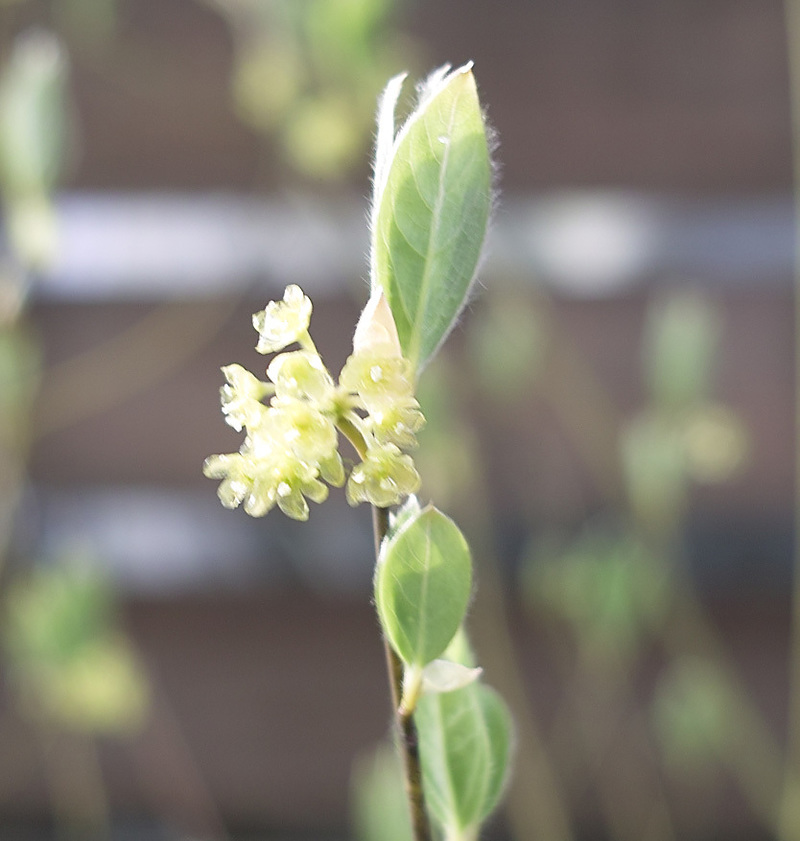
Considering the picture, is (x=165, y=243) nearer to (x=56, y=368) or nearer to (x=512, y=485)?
(x=56, y=368)

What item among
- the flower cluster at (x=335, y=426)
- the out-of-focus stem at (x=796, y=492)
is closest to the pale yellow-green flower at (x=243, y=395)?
the flower cluster at (x=335, y=426)

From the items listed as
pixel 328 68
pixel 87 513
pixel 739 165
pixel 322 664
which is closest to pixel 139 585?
pixel 87 513

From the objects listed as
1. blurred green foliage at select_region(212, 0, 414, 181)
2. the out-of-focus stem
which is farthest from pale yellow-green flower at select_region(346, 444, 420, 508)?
the out-of-focus stem

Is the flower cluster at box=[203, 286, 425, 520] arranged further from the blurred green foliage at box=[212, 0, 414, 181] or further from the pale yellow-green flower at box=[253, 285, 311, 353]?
the blurred green foliage at box=[212, 0, 414, 181]

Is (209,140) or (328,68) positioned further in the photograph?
(209,140)

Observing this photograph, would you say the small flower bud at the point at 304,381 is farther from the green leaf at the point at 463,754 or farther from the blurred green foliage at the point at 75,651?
the blurred green foliage at the point at 75,651

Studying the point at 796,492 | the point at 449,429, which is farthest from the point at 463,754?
the point at 796,492

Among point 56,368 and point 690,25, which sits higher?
point 690,25
